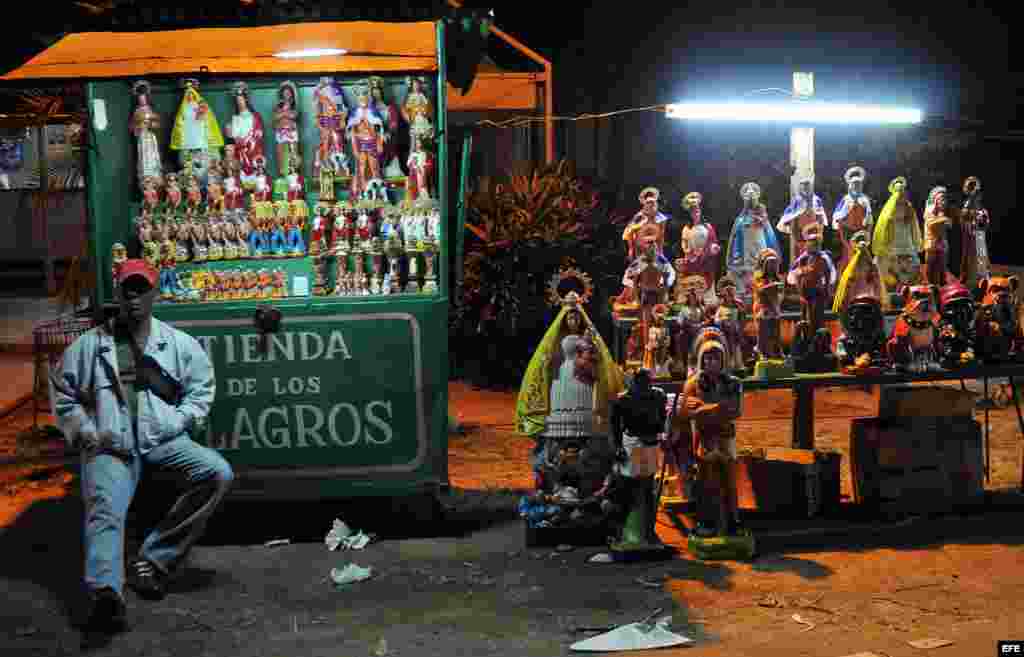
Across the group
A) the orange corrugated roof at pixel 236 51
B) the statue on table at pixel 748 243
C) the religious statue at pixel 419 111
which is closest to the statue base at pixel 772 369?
the statue on table at pixel 748 243

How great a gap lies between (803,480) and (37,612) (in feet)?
14.3

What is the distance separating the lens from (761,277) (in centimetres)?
768

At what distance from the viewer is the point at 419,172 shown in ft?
26.3

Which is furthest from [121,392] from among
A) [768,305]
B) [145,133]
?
[768,305]

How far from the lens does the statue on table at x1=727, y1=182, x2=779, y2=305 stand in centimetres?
821

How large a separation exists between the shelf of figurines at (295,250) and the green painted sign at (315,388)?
41 centimetres

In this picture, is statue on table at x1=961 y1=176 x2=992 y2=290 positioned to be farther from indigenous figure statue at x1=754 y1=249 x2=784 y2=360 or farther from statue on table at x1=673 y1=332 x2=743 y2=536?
statue on table at x1=673 y1=332 x2=743 y2=536

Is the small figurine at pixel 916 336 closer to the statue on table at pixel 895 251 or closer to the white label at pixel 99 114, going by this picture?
the statue on table at pixel 895 251

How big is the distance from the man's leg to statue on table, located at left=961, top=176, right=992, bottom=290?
4.94 meters

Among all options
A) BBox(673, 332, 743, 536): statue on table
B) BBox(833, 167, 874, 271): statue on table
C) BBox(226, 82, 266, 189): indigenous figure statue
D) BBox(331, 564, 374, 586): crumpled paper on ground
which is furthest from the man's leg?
BBox(833, 167, 874, 271): statue on table

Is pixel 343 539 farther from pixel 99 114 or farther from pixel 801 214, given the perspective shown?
pixel 801 214

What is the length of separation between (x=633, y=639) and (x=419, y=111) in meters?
3.66

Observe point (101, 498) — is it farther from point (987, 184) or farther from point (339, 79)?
point (987, 184)

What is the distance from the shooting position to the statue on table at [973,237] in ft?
27.4
